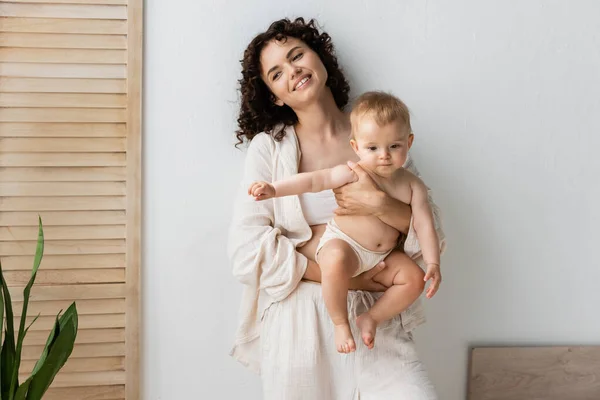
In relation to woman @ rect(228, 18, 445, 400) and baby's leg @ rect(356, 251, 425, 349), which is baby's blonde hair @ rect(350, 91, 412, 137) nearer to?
woman @ rect(228, 18, 445, 400)

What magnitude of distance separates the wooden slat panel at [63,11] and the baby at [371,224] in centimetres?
76

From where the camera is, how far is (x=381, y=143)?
69.5 inches

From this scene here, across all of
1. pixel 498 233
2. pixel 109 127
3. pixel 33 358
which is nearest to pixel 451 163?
pixel 498 233

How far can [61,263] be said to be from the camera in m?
2.19

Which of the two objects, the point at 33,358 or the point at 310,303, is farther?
the point at 33,358

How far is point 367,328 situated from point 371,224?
261mm

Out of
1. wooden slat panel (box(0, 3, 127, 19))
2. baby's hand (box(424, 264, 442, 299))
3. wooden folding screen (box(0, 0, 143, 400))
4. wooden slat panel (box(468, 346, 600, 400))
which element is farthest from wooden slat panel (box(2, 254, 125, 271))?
wooden slat panel (box(468, 346, 600, 400))

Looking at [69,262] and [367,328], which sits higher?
[69,262]

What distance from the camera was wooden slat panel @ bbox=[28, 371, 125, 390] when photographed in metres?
2.21

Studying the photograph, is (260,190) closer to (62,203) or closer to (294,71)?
(294,71)

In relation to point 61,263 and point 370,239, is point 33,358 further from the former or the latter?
point 370,239

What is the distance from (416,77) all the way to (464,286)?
2.22 feet

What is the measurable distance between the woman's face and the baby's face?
287 mm

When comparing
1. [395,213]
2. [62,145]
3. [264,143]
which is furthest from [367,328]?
[62,145]
